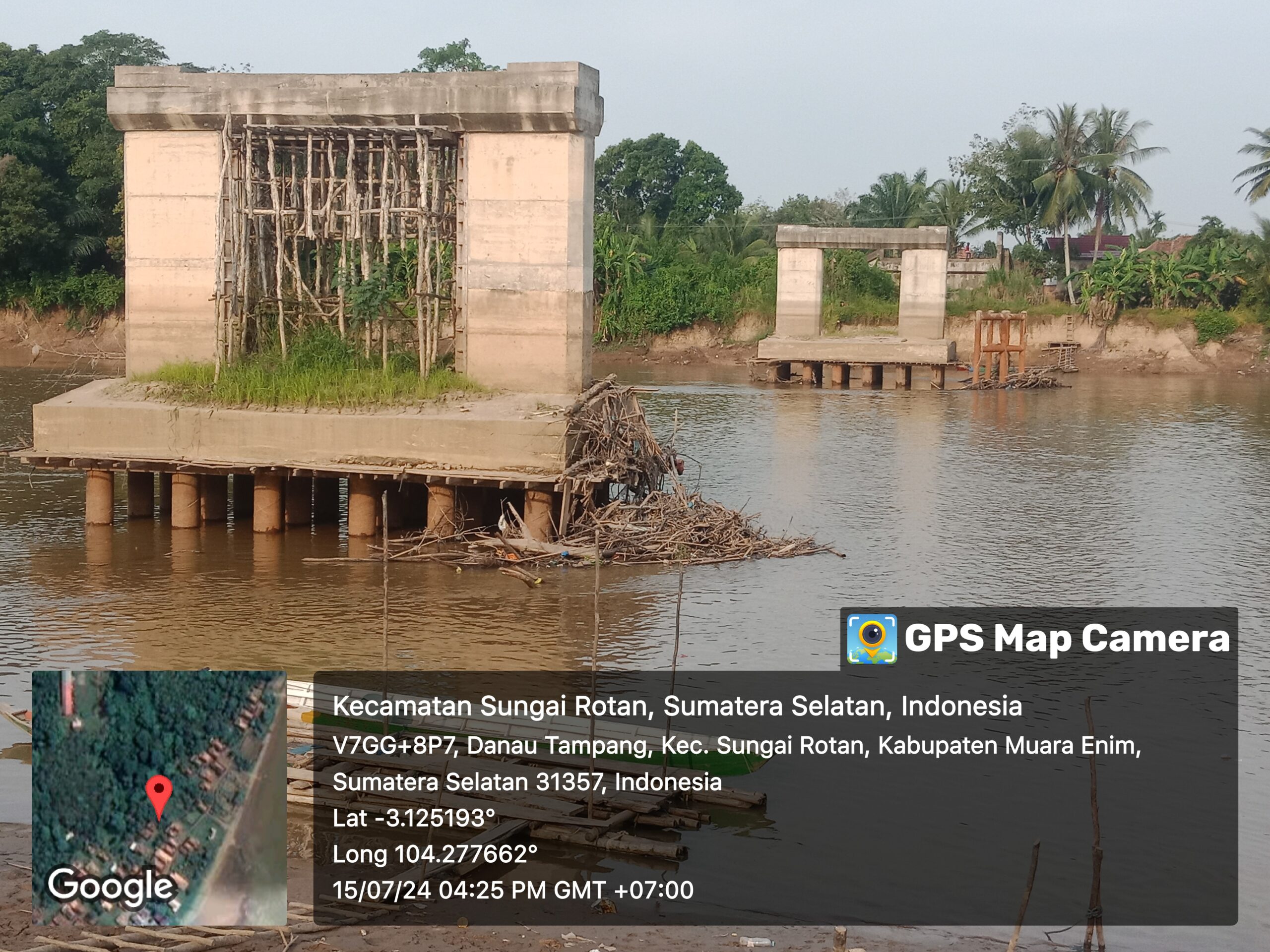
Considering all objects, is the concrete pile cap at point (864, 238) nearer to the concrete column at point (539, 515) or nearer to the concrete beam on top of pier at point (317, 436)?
the concrete beam on top of pier at point (317, 436)

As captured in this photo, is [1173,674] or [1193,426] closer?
[1173,674]

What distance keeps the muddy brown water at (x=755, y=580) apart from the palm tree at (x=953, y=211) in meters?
32.2

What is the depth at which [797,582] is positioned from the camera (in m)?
17.9

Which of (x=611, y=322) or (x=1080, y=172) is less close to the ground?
(x=1080, y=172)

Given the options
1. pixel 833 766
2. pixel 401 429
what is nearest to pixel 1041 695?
pixel 833 766

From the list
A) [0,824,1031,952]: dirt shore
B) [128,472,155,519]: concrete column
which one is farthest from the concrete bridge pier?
[0,824,1031,952]: dirt shore

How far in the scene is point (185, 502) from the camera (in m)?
20.2

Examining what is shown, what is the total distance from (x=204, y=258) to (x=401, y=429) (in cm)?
415

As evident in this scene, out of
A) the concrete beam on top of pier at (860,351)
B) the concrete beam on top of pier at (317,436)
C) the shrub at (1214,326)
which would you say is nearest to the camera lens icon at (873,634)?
the concrete beam on top of pier at (317,436)

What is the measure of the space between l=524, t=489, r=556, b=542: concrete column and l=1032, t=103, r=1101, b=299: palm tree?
140 feet

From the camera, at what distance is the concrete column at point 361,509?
64.1 feet

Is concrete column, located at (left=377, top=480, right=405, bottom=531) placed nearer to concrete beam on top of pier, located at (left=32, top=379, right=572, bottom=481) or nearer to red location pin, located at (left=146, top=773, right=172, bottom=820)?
concrete beam on top of pier, located at (left=32, top=379, right=572, bottom=481)

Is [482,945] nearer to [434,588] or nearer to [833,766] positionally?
[833,766]

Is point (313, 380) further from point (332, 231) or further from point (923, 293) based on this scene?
point (923, 293)
